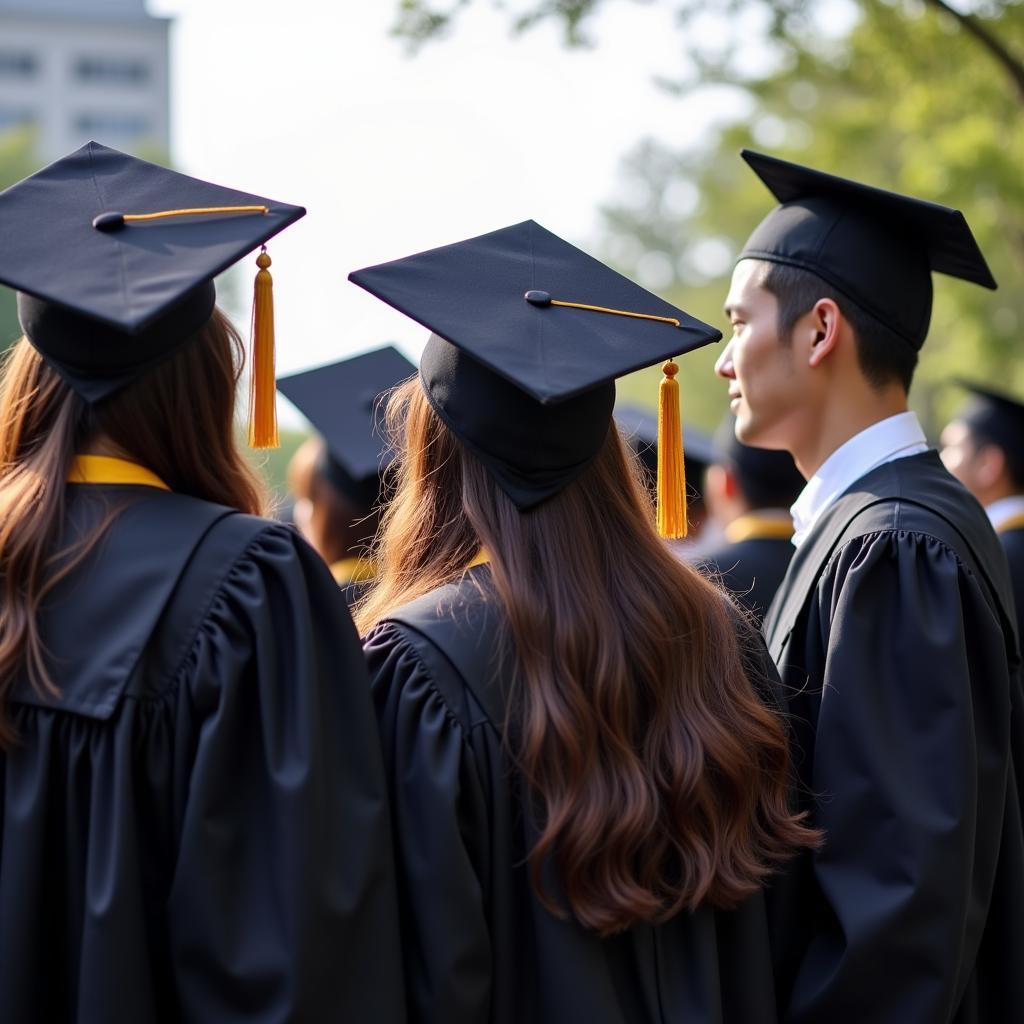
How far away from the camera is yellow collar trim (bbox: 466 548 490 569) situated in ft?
6.70

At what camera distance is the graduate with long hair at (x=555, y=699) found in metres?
Result: 1.88

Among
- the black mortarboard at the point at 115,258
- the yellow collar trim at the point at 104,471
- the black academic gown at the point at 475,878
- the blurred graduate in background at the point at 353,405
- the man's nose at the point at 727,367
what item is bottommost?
the blurred graduate in background at the point at 353,405

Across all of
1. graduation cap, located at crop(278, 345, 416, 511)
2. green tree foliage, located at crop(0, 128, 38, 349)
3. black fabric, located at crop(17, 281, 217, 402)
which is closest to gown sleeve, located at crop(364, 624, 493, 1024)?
black fabric, located at crop(17, 281, 217, 402)

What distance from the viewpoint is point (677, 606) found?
80.7 inches

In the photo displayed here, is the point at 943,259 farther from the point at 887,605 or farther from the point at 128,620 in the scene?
the point at 128,620

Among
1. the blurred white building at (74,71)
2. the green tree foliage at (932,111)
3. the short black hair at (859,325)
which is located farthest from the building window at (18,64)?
the short black hair at (859,325)

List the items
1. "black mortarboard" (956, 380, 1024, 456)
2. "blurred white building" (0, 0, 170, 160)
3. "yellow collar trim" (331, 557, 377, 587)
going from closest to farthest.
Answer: "yellow collar trim" (331, 557, 377, 587), "black mortarboard" (956, 380, 1024, 456), "blurred white building" (0, 0, 170, 160)

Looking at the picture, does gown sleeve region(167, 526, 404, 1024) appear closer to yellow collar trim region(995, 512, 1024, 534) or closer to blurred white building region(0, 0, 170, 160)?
yellow collar trim region(995, 512, 1024, 534)

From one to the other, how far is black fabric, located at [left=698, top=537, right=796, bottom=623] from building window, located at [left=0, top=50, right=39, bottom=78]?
→ 52.1m

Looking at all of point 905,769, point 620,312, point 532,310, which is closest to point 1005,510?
point 905,769

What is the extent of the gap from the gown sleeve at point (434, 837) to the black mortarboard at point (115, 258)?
570 millimetres

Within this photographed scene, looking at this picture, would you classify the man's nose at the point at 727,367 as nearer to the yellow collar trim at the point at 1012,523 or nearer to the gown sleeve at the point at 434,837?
the gown sleeve at the point at 434,837

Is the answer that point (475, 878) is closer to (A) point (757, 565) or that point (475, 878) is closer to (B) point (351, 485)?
(B) point (351, 485)

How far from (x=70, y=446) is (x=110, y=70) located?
5336 centimetres
